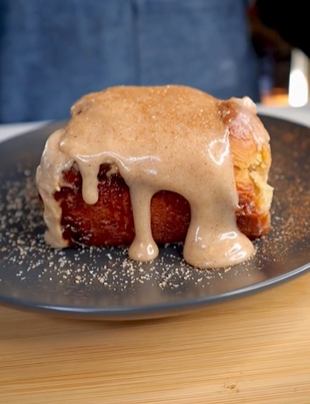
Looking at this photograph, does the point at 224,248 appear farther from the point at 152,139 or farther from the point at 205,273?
the point at 152,139

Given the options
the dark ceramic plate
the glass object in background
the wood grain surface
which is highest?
the dark ceramic plate

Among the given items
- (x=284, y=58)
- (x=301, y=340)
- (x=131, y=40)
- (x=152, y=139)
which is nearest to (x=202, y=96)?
(x=152, y=139)

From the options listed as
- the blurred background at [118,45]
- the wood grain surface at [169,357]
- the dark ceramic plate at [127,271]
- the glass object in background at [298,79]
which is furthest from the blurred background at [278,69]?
the wood grain surface at [169,357]

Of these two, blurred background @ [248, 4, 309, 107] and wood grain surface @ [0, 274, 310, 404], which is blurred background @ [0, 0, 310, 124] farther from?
wood grain surface @ [0, 274, 310, 404]

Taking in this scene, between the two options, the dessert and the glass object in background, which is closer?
the dessert

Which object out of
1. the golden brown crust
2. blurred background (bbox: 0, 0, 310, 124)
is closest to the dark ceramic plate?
the golden brown crust

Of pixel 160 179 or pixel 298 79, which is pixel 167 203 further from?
pixel 298 79

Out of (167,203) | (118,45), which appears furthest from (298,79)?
(167,203)
